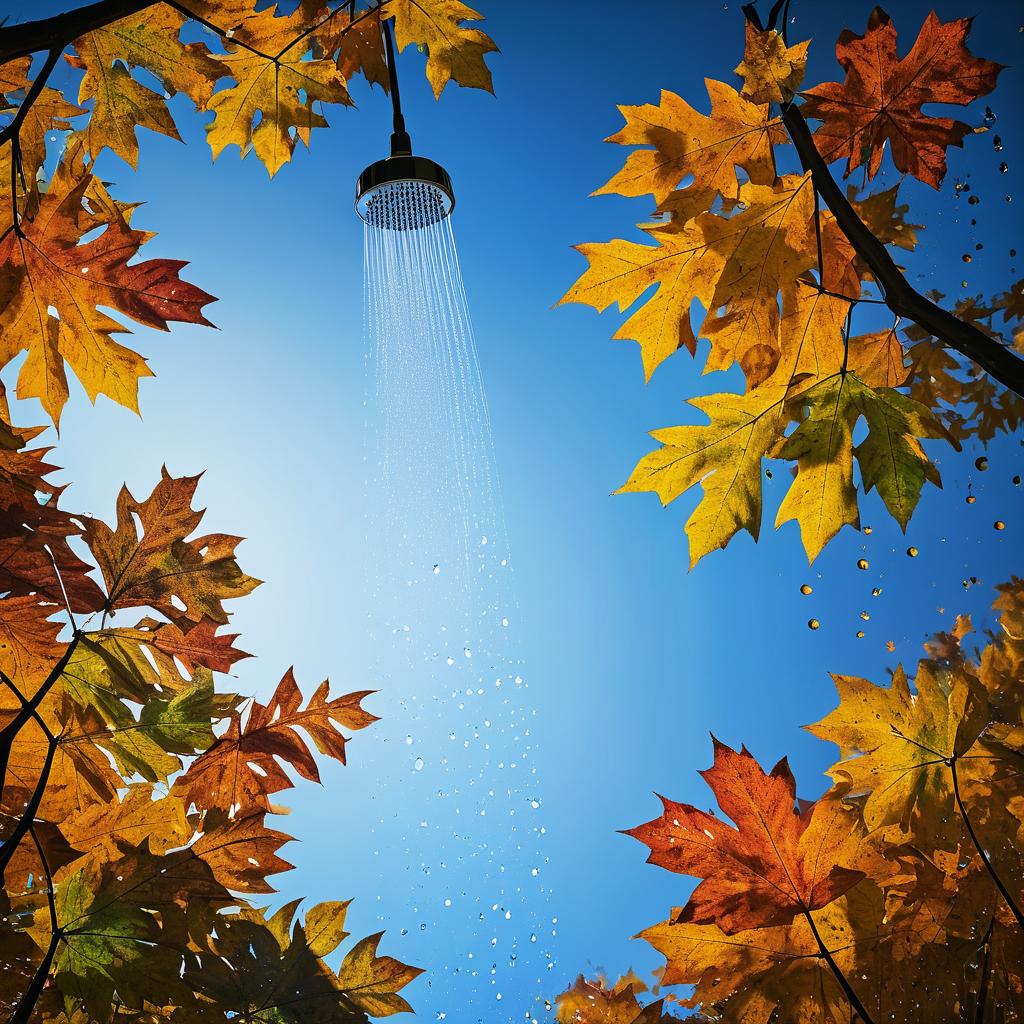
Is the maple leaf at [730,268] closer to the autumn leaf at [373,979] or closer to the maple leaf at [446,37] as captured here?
the maple leaf at [446,37]

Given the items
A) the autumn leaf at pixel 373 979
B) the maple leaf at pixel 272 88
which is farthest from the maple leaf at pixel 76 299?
the autumn leaf at pixel 373 979

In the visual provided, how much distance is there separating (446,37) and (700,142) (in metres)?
0.29

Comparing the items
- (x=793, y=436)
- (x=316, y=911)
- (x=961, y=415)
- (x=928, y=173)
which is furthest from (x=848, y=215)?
(x=316, y=911)

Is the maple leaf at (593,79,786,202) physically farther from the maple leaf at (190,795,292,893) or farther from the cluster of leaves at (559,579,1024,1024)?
the maple leaf at (190,795,292,893)

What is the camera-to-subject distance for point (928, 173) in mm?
592

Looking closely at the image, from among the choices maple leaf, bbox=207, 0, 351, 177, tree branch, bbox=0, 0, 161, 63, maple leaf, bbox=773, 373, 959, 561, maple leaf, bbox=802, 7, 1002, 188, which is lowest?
maple leaf, bbox=773, 373, 959, 561

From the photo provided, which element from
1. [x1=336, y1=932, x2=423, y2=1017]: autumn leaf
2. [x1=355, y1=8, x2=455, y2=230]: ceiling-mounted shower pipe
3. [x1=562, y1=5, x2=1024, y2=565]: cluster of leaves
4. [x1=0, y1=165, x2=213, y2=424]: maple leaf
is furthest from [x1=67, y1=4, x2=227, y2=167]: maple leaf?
[x1=336, y1=932, x2=423, y2=1017]: autumn leaf

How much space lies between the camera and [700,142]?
586 millimetres

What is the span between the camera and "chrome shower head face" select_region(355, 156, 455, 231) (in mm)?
1423

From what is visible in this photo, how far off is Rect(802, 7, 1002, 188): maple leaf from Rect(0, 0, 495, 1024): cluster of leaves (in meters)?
0.32

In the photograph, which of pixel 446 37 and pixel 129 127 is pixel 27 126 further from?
pixel 446 37

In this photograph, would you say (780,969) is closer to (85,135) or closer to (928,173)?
(928,173)

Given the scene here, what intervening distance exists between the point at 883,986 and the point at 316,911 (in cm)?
37

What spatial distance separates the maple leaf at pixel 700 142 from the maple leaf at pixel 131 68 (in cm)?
39
